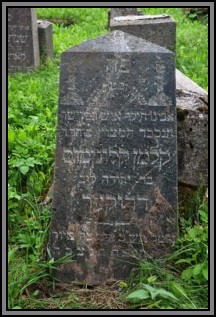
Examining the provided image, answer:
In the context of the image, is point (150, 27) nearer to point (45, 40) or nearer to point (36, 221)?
point (45, 40)

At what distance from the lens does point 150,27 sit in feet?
26.9

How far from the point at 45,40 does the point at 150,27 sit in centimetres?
176

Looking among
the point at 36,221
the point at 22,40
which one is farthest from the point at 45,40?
the point at 36,221

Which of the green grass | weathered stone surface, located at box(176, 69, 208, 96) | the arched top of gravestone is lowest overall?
the green grass

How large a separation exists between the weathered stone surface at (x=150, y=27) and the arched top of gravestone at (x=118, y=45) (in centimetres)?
474

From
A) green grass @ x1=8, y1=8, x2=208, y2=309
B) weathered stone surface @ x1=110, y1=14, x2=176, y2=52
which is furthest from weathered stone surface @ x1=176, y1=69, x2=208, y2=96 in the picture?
weathered stone surface @ x1=110, y1=14, x2=176, y2=52

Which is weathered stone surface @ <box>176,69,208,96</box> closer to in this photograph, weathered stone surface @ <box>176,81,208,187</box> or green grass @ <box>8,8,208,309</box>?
weathered stone surface @ <box>176,81,208,187</box>

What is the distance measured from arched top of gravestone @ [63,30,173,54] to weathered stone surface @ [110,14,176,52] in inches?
187

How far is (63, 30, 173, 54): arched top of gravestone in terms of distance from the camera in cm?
349

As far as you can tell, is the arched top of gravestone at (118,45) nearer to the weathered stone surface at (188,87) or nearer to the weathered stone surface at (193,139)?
the weathered stone surface at (193,139)

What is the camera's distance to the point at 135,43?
3.52m

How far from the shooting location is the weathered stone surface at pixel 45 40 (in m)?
8.56

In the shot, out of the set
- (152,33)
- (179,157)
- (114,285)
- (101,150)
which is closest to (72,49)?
(101,150)
